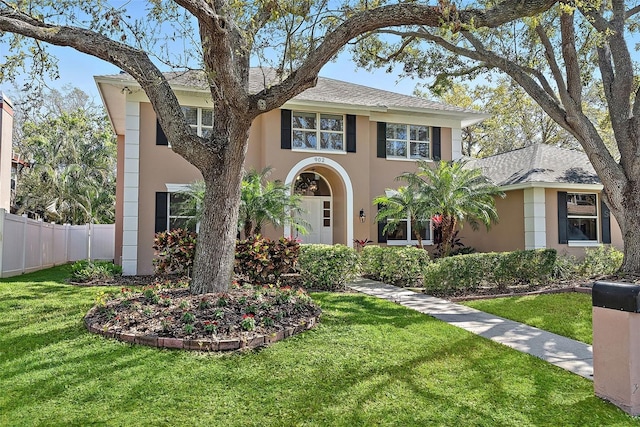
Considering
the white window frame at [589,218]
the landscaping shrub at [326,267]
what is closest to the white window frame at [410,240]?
the white window frame at [589,218]

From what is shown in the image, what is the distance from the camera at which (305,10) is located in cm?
804

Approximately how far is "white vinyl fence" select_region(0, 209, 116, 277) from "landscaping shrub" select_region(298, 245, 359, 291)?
8416mm

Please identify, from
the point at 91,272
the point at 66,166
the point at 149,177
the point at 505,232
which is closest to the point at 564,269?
the point at 505,232

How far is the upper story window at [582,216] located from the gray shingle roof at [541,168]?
2.33 feet

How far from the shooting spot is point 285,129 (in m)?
14.5

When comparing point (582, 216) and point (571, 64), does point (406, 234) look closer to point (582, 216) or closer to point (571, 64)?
point (582, 216)

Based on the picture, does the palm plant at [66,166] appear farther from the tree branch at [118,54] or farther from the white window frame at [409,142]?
the tree branch at [118,54]

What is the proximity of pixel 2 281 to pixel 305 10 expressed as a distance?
1003 cm

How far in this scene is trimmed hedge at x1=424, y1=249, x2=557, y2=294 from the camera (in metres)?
10.0

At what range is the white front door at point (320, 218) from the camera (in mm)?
16219

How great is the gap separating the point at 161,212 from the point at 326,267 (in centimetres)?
592

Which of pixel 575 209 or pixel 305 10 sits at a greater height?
pixel 305 10

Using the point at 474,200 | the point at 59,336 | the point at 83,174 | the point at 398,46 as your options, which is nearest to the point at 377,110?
the point at 398,46

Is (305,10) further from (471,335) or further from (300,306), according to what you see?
(471,335)
